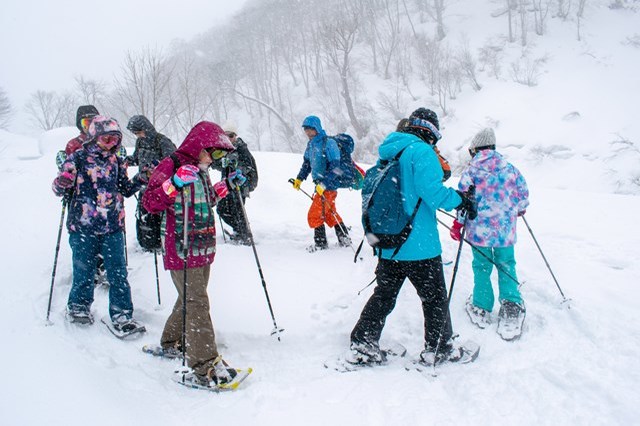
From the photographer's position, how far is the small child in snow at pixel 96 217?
3.71 meters

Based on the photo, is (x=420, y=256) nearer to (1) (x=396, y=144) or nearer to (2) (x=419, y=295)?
(2) (x=419, y=295)

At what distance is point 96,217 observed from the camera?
12.3ft

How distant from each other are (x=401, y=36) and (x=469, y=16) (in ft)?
20.4

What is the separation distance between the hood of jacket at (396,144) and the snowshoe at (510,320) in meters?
1.92

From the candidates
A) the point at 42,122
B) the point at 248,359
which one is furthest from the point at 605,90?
the point at 42,122

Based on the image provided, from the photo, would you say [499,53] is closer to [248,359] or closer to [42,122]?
[248,359]

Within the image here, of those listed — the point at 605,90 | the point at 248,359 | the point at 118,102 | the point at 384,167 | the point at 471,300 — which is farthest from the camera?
the point at 118,102

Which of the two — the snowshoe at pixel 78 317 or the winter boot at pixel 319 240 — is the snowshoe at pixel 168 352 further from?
the winter boot at pixel 319 240

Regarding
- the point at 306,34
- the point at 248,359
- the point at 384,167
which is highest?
the point at 306,34

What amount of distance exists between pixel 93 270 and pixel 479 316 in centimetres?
393

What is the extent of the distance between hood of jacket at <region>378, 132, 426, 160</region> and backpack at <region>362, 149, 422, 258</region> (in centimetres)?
4

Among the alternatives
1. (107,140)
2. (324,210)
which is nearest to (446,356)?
(324,210)

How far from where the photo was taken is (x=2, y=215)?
770cm

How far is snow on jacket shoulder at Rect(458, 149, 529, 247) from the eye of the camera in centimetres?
371
